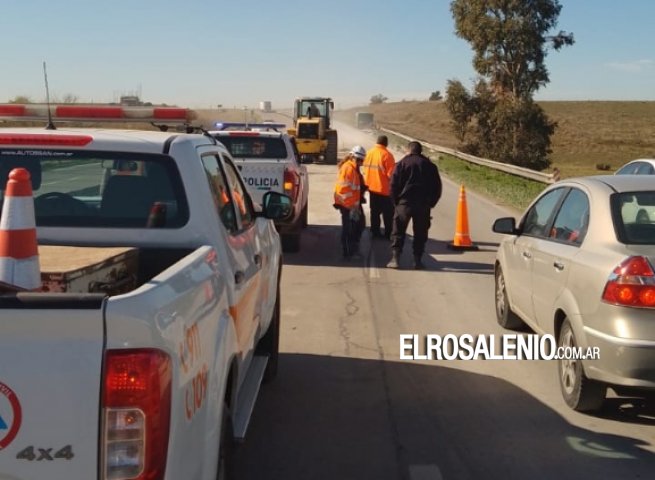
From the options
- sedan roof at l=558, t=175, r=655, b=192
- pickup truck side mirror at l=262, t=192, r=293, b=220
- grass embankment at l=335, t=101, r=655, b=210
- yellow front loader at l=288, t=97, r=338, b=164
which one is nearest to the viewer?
pickup truck side mirror at l=262, t=192, r=293, b=220

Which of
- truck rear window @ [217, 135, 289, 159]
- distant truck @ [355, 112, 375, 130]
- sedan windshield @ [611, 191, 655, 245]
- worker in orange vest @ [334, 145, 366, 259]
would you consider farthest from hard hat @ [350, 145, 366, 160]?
distant truck @ [355, 112, 375, 130]

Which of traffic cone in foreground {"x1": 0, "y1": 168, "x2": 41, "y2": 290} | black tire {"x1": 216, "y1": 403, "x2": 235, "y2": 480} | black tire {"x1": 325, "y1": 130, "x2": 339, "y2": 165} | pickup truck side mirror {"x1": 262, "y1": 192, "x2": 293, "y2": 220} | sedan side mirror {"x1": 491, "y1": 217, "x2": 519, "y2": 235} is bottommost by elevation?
black tire {"x1": 325, "y1": 130, "x2": 339, "y2": 165}

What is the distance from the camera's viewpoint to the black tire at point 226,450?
3482 millimetres

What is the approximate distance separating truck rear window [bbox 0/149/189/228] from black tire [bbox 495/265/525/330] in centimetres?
445

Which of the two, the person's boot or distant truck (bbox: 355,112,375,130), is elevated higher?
the person's boot

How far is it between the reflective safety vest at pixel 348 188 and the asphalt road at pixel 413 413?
291cm

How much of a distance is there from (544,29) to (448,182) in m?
24.4

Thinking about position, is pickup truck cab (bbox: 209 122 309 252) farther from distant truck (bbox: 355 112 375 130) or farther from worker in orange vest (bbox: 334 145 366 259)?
distant truck (bbox: 355 112 375 130)

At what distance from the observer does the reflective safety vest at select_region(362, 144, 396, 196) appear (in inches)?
553

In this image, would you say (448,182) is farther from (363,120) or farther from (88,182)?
(363,120)

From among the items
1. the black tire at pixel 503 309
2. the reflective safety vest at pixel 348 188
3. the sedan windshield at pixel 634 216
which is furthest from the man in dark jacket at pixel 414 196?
the sedan windshield at pixel 634 216

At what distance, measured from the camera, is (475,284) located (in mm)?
10688

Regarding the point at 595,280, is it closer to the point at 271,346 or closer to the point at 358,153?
the point at 271,346

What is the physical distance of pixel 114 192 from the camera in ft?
14.8
